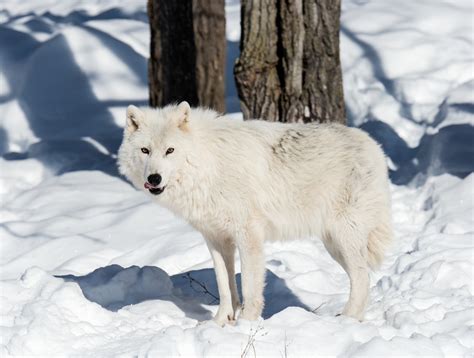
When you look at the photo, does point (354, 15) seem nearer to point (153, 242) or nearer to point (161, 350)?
point (153, 242)

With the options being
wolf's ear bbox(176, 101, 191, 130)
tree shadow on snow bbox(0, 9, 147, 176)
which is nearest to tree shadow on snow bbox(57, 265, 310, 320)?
wolf's ear bbox(176, 101, 191, 130)

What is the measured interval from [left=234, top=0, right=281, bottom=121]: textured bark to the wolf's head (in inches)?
89.4

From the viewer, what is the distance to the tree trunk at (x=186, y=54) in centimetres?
1023

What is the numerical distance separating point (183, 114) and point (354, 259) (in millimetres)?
1529

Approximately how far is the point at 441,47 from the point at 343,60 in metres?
1.41

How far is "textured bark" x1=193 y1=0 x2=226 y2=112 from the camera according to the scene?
10.1 meters

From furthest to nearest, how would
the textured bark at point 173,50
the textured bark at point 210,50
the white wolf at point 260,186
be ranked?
1. the textured bark at point 173,50
2. the textured bark at point 210,50
3. the white wolf at point 260,186

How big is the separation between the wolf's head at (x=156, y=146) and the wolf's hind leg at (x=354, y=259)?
1.18 meters

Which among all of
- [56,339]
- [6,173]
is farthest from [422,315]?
[6,173]

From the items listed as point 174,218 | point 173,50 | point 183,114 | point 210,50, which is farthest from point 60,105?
point 183,114

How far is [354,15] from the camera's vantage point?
13.9 metres

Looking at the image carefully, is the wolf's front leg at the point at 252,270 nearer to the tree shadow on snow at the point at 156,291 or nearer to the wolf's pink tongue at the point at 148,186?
the tree shadow on snow at the point at 156,291

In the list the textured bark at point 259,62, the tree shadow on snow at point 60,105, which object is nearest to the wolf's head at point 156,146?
the textured bark at point 259,62

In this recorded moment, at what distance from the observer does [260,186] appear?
19.2ft
